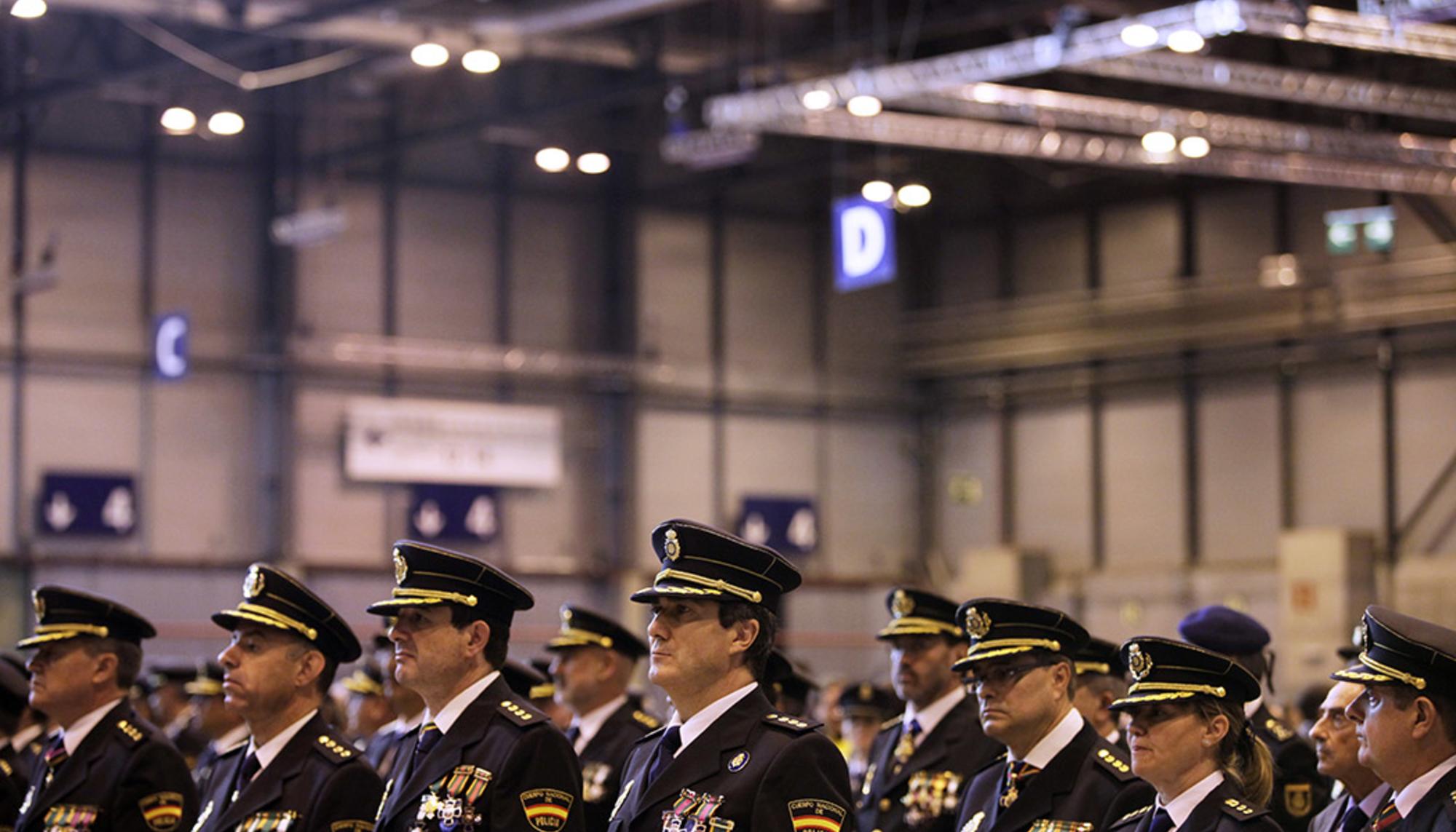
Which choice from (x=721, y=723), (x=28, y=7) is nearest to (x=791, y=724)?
(x=721, y=723)

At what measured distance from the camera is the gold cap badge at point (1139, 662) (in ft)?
16.0

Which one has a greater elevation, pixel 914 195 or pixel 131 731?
pixel 914 195

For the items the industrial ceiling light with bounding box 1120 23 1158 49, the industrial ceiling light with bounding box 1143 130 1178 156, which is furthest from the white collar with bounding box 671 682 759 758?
the industrial ceiling light with bounding box 1143 130 1178 156

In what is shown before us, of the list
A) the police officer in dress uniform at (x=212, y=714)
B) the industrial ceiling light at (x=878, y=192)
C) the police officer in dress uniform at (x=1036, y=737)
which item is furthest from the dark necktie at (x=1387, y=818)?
the industrial ceiling light at (x=878, y=192)

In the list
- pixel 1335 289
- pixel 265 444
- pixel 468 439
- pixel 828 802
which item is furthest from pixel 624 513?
pixel 828 802

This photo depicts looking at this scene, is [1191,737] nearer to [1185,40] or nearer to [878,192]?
[1185,40]

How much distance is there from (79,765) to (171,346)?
14.4 meters

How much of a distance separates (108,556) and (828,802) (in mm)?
17146

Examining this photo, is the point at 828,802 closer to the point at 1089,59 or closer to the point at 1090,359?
the point at 1089,59

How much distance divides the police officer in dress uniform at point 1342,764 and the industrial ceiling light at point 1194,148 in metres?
11.8

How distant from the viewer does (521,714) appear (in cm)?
498

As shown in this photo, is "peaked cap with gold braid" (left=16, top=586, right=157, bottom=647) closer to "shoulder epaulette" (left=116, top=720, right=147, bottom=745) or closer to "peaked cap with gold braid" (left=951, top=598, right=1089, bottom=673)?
"shoulder epaulette" (left=116, top=720, right=147, bottom=745)

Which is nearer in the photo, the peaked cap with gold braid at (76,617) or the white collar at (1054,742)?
the white collar at (1054,742)

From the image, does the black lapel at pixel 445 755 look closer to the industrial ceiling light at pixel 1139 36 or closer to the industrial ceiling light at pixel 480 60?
the industrial ceiling light at pixel 1139 36
